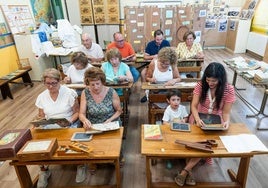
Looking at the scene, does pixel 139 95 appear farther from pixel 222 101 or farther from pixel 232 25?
pixel 232 25

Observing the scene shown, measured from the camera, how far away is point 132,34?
572 centimetres

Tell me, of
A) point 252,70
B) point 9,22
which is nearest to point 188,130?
point 252,70

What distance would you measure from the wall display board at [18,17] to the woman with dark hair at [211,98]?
4593 mm

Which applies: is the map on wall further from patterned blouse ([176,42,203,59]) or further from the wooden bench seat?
patterned blouse ([176,42,203,59])

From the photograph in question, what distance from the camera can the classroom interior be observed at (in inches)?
82.7

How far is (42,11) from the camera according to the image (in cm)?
599

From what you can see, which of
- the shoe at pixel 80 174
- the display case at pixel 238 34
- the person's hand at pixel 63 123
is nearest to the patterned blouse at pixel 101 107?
the person's hand at pixel 63 123

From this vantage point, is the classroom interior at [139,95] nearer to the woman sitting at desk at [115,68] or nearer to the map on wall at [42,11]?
the map on wall at [42,11]

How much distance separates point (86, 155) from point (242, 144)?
3.73ft

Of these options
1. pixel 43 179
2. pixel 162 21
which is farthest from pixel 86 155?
pixel 162 21

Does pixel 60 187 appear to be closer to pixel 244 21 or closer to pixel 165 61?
pixel 165 61

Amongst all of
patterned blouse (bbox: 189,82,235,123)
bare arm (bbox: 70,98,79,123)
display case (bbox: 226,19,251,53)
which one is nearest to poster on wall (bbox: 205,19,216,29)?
display case (bbox: 226,19,251,53)

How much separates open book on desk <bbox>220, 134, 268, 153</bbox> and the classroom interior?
0.69m

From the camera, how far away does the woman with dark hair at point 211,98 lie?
5.82 ft
